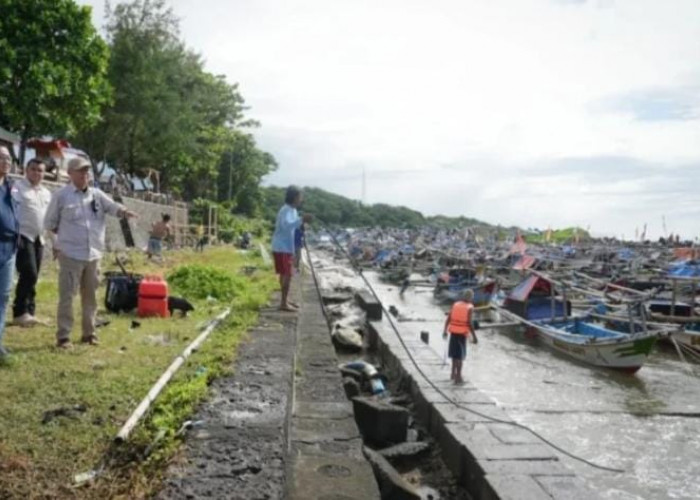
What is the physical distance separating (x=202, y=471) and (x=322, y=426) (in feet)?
4.92

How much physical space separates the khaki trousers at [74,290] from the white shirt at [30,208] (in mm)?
1137

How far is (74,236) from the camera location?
5.43 metres

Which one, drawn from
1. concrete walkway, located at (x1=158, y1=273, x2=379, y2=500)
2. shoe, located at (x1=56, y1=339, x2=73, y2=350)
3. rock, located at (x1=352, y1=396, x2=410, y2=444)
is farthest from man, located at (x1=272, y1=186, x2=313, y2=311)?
shoe, located at (x1=56, y1=339, x2=73, y2=350)

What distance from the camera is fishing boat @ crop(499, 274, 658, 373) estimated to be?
13.1 metres

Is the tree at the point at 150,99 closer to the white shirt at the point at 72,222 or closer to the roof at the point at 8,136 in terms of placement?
the roof at the point at 8,136

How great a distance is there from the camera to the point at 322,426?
4.44 meters

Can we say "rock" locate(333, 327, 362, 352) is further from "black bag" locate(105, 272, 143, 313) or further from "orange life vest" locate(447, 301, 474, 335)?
"black bag" locate(105, 272, 143, 313)

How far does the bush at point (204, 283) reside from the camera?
10.7 metres

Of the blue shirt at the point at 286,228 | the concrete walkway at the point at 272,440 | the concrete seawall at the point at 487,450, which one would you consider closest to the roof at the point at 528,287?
the concrete seawall at the point at 487,450

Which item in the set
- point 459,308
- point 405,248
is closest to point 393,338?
point 459,308

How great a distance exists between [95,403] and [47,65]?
55.6 ft

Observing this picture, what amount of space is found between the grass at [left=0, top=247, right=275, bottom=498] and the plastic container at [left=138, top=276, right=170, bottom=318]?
2.93 ft

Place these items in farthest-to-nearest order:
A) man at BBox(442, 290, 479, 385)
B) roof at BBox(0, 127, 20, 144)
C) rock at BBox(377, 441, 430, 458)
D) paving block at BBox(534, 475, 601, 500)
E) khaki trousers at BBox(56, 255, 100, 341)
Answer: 1. roof at BBox(0, 127, 20, 144)
2. man at BBox(442, 290, 479, 385)
3. rock at BBox(377, 441, 430, 458)
4. khaki trousers at BBox(56, 255, 100, 341)
5. paving block at BBox(534, 475, 601, 500)

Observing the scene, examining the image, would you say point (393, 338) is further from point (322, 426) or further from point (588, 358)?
point (322, 426)
